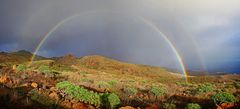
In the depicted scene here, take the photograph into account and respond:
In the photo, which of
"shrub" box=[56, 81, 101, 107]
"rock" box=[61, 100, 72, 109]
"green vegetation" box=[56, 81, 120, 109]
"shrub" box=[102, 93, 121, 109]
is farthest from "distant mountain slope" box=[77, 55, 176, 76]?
"rock" box=[61, 100, 72, 109]

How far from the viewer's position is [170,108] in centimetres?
1938

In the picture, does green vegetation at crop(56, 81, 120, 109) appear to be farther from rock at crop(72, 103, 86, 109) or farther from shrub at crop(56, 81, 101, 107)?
rock at crop(72, 103, 86, 109)

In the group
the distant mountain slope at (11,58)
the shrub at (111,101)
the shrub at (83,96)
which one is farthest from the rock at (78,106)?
the distant mountain slope at (11,58)

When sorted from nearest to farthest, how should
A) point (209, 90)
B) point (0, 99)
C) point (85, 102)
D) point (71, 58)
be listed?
1. point (0, 99)
2. point (85, 102)
3. point (209, 90)
4. point (71, 58)

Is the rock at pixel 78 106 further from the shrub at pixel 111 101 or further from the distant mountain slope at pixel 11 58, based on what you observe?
the distant mountain slope at pixel 11 58

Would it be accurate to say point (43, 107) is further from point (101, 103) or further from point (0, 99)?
point (101, 103)

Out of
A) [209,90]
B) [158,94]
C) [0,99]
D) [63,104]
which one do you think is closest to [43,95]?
[63,104]

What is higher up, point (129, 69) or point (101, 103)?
point (129, 69)

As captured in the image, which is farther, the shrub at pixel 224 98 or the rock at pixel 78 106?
the shrub at pixel 224 98

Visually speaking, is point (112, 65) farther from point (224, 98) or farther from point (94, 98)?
point (94, 98)

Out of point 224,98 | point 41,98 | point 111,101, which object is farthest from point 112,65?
point 41,98

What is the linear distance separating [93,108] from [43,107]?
3.17m

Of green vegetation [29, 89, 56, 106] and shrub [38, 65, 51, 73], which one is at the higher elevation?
shrub [38, 65, 51, 73]

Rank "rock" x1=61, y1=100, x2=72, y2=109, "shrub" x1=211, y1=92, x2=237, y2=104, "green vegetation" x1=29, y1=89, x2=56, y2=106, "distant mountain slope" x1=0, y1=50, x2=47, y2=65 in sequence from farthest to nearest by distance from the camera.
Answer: "distant mountain slope" x1=0, y1=50, x2=47, y2=65
"shrub" x1=211, y1=92, x2=237, y2=104
"rock" x1=61, y1=100, x2=72, y2=109
"green vegetation" x1=29, y1=89, x2=56, y2=106
